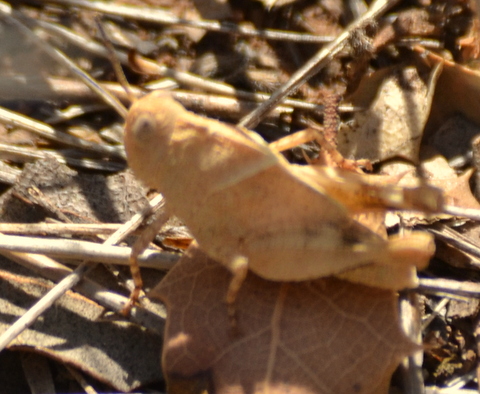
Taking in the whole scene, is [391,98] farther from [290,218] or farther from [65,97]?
[65,97]

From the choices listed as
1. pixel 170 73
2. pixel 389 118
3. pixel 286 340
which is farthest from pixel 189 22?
pixel 286 340

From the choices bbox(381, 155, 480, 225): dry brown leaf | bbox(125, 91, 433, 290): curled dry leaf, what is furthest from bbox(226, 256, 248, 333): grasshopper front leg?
bbox(381, 155, 480, 225): dry brown leaf

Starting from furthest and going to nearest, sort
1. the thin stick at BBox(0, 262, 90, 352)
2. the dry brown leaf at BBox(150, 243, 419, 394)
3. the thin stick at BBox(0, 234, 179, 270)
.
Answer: the thin stick at BBox(0, 234, 179, 270), the thin stick at BBox(0, 262, 90, 352), the dry brown leaf at BBox(150, 243, 419, 394)

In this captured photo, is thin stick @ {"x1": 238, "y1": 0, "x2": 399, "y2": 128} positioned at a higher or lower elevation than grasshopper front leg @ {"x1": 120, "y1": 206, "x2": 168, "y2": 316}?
higher

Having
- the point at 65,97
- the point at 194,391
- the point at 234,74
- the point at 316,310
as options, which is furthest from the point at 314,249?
the point at 65,97

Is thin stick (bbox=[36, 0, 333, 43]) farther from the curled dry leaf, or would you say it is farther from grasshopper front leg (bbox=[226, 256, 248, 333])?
grasshopper front leg (bbox=[226, 256, 248, 333])

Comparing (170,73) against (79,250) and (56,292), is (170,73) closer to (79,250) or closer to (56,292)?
(79,250)

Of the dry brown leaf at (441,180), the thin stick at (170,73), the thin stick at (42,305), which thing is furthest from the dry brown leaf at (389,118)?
the thin stick at (42,305)

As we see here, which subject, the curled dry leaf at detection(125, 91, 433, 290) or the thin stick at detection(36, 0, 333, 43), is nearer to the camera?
the curled dry leaf at detection(125, 91, 433, 290)
